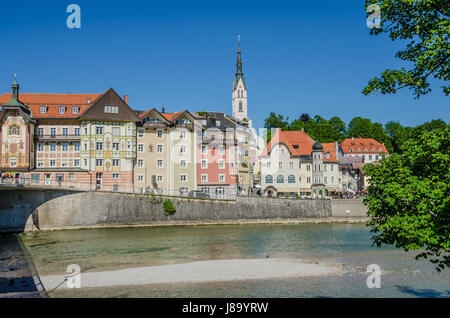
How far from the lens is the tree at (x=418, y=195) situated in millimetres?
12680

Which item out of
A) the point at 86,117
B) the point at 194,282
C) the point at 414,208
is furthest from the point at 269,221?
the point at 414,208

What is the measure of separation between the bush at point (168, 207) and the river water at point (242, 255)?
262 centimetres

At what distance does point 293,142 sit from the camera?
74438mm

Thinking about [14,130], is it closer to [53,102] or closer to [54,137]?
[54,137]

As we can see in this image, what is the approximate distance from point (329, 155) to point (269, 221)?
2320 cm

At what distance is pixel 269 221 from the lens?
57812 millimetres

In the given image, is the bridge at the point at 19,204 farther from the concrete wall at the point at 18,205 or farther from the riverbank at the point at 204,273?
the riverbank at the point at 204,273

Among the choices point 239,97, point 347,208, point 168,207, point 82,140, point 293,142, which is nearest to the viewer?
point 168,207

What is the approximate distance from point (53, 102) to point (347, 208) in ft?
145

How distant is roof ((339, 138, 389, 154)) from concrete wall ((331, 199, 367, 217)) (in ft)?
144

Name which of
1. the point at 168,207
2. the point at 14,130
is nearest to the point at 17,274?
the point at 168,207

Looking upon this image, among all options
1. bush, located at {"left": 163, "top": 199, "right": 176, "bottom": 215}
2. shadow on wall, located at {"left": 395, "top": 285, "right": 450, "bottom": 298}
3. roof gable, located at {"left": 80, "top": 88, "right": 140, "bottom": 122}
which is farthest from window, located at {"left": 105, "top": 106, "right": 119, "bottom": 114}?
shadow on wall, located at {"left": 395, "top": 285, "right": 450, "bottom": 298}

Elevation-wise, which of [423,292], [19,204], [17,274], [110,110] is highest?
[110,110]

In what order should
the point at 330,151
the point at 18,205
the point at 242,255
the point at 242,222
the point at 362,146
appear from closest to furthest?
the point at 242,255, the point at 18,205, the point at 242,222, the point at 330,151, the point at 362,146
